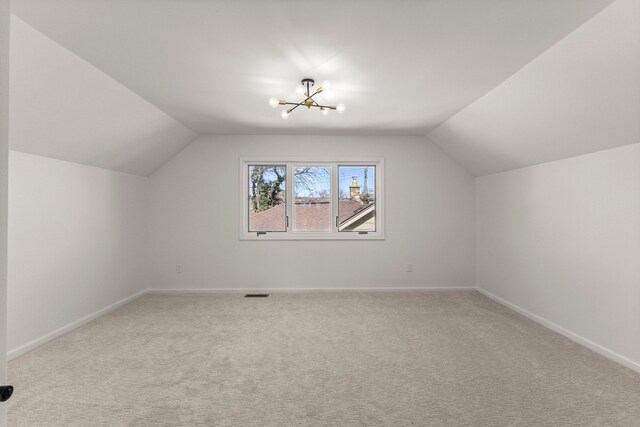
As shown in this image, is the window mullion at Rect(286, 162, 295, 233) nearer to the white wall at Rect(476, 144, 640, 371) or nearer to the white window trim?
the white window trim

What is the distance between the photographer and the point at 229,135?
486 cm

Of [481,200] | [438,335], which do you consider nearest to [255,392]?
[438,335]

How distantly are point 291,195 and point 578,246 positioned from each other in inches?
140

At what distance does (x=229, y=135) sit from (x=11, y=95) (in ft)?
8.98

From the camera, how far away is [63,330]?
3.22m

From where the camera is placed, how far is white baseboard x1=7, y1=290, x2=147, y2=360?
2.69 m

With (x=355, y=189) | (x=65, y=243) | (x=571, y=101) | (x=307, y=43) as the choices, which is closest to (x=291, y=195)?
(x=355, y=189)

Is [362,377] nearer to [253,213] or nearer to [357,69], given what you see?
[357,69]

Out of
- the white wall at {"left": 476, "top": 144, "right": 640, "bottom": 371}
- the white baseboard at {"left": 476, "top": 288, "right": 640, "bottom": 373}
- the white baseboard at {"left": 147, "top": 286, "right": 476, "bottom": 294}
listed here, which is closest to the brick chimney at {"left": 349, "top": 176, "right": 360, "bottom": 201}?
the white baseboard at {"left": 147, "top": 286, "right": 476, "bottom": 294}

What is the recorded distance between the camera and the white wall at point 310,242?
4812 millimetres

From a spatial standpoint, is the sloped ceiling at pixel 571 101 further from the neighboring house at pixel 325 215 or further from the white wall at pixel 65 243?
the white wall at pixel 65 243

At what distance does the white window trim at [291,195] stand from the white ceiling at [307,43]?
1.59 meters

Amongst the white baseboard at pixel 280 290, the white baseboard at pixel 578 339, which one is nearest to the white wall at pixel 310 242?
the white baseboard at pixel 280 290

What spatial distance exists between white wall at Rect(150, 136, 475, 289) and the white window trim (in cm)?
8
